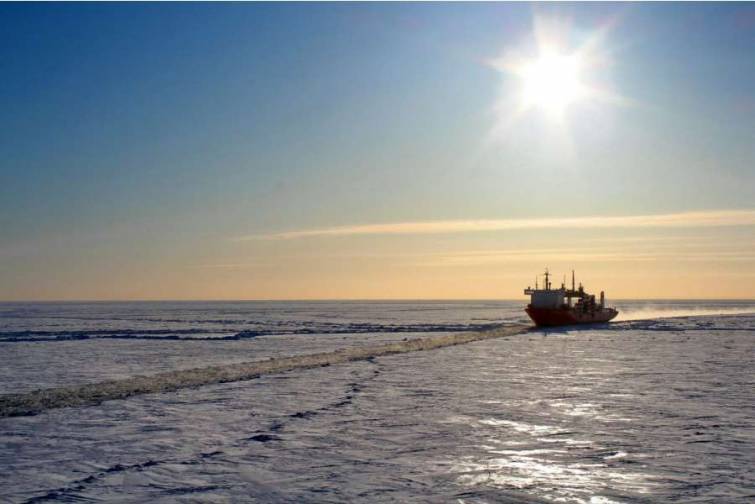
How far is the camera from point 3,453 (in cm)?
998

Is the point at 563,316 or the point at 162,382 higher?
the point at 563,316

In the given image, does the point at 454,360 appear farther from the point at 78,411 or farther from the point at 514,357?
the point at 78,411

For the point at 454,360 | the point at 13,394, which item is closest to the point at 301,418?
the point at 13,394

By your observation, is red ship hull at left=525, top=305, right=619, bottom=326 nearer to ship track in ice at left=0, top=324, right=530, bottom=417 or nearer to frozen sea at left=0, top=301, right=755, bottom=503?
ship track in ice at left=0, top=324, right=530, bottom=417

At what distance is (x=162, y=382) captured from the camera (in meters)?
18.5

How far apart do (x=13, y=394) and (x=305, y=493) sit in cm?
1164

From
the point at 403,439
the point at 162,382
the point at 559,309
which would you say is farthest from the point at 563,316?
the point at 403,439

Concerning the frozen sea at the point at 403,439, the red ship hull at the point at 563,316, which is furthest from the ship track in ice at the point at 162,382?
the red ship hull at the point at 563,316

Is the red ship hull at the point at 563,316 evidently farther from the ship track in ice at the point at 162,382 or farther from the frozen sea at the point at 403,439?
the frozen sea at the point at 403,439

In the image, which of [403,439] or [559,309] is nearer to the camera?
[403,439]

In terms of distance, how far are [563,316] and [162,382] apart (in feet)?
147

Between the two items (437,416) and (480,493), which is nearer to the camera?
(480,493)

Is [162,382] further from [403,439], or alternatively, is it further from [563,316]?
[563,316]

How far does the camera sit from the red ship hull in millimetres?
55656
